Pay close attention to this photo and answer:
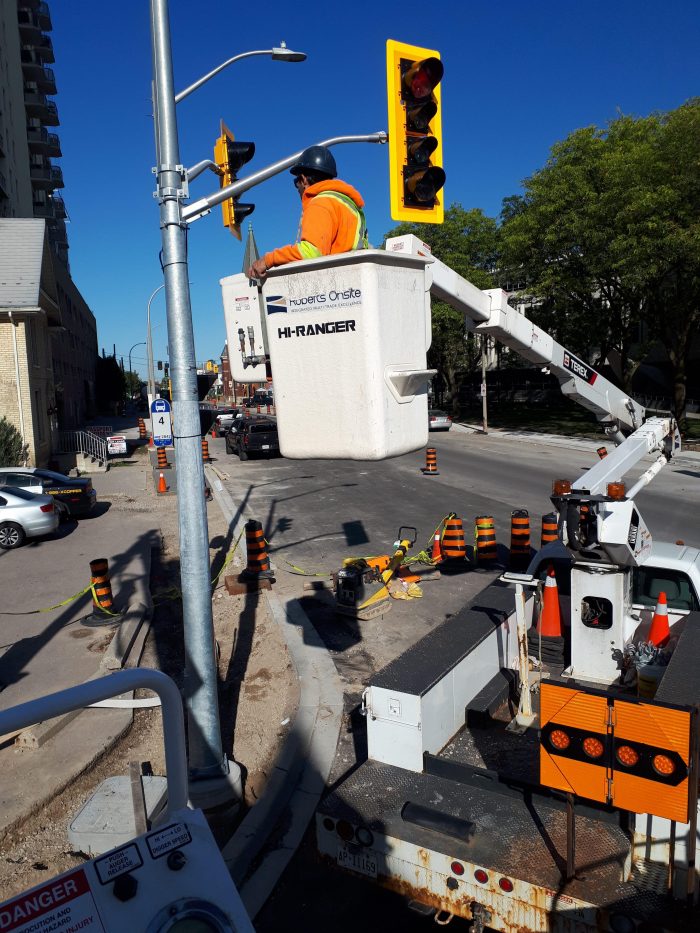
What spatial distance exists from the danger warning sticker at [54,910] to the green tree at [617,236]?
88.2ft

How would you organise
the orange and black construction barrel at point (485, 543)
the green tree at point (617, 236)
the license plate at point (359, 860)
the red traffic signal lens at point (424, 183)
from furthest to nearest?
1. the green tree at point (617, 236)
2. the orange and black construction barrel at point (485, 543)
3. the red traffic signal lens at point (424, 183)
4. the license plate at point (359, 860)

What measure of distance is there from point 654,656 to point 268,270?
4574 mm

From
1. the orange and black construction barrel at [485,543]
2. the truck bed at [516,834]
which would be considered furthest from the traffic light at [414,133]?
the orange and black construction barrel at [485,543]

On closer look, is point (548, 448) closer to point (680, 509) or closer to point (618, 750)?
point (680, 509)

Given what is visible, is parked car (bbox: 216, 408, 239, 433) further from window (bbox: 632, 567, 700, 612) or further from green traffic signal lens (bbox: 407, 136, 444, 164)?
green traffic signal lens (bbox: 407, 136, 444, 164)

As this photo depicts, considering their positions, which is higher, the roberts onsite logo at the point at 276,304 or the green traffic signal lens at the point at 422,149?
the green traffic signal lens at the point at 422,149

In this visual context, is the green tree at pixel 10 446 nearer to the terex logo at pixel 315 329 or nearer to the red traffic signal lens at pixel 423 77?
the red traffic signal lens at pixel 423 77

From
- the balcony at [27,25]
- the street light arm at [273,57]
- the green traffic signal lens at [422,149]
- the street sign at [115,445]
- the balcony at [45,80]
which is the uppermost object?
the balcony at [27,25]

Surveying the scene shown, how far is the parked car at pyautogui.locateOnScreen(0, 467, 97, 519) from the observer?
57.4ft

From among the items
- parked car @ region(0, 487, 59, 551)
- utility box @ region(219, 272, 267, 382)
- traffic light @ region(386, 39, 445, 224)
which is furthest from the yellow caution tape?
traffic light @ region(386, 39, 445, 224)

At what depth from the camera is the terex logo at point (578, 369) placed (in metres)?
8.70

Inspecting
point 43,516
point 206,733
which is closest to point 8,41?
point 43,516

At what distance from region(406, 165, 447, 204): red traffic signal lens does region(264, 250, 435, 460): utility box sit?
1847 mm

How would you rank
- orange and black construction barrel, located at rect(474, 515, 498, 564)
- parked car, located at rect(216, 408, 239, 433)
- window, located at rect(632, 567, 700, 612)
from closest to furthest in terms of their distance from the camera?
window, located at rect(632, 567, 700, 612), orange and black construction barrel, located at rect(474, 515, 498, 564), parked car, located at rect(216, 408, 239, 433)
